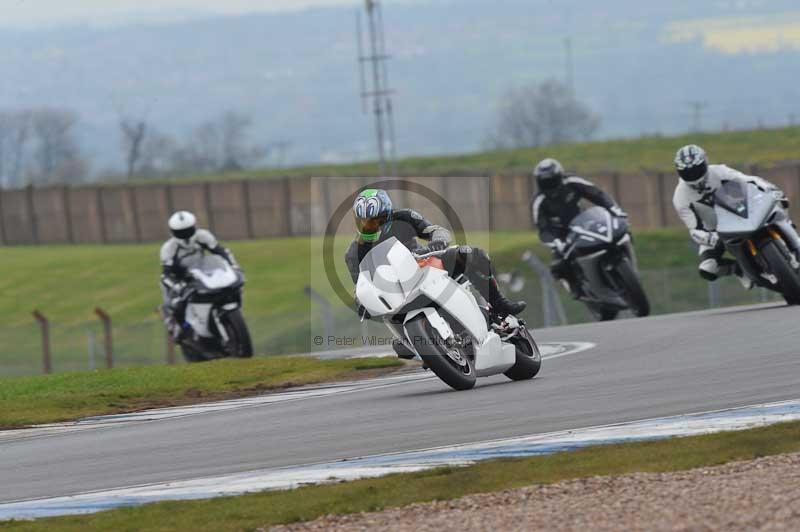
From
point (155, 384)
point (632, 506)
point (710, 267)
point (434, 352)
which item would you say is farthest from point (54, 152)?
point (632, 506)

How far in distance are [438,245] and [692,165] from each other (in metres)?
6.15

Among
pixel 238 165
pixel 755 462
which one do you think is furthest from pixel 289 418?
pixel 238 165

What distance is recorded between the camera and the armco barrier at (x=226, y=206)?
192 feet

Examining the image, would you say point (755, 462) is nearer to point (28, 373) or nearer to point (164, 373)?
point (164, 373)

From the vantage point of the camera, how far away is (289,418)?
12.0 metres

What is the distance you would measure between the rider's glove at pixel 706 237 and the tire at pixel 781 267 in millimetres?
914

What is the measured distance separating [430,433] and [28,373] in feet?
60.6

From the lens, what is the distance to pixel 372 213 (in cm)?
1186

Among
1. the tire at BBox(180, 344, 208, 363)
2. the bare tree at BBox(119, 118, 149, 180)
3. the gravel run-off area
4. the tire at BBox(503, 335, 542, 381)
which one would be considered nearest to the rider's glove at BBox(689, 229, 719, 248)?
the tire at BBox(503, 335, 542, 381)

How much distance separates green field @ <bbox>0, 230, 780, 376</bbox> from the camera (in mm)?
25375

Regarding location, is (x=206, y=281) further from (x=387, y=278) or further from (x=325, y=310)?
(x=387, y=278)

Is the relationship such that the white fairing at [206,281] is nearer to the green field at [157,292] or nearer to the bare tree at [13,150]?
the green field at [157,292]

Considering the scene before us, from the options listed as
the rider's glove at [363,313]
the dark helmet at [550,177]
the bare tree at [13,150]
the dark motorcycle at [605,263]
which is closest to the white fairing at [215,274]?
the dark helmet at [550,177]

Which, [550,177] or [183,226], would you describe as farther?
[550,177]
